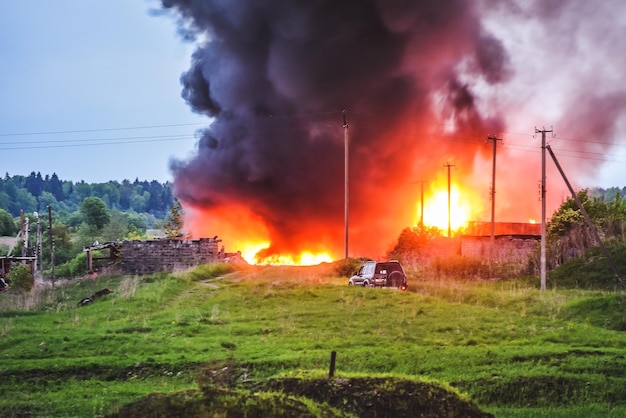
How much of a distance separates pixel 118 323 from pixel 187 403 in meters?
13.2

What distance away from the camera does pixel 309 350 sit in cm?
1919

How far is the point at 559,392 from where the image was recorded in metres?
15.5

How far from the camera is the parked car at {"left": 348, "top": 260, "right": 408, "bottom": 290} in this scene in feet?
114

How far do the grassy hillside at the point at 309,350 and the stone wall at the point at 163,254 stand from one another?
708 inches

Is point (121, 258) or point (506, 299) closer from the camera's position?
point (506, 299)

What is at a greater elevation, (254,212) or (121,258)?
(254,212)

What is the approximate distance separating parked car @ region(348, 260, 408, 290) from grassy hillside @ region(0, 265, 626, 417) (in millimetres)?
3153

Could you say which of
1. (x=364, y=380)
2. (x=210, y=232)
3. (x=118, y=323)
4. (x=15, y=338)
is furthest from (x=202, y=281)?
(x=364, y=380)

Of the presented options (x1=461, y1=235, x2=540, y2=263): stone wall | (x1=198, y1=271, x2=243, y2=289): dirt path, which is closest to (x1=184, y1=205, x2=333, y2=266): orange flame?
(x1=461, y1=235, x2=540, y2=263): stone wall

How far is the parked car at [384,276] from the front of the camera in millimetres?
34719

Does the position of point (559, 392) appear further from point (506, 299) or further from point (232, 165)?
point (232, 165)

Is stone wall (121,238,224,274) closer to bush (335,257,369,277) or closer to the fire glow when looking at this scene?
bush (335,257,369,277)

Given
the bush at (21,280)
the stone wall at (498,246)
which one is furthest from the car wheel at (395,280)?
the bush at (21,280)

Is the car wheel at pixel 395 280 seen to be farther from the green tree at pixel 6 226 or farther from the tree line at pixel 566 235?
the green tree at pixel 6 226
